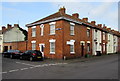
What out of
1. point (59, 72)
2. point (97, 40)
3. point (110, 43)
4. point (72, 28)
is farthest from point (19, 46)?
point (110, 43)

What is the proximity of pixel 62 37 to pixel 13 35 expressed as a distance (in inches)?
992

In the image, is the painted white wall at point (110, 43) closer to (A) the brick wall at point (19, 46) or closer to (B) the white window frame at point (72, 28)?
(B) the white window frame at point (72, 28)

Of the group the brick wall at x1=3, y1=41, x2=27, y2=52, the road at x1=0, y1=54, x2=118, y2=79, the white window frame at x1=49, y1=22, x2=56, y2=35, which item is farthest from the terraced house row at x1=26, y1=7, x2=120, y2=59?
the road at x1=0, y1=54, x2=118, y2=79

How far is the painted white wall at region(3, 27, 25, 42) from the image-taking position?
40.8 m

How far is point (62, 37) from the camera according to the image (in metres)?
20.8

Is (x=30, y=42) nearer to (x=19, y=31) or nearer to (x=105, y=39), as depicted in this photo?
(x=19, y=31)

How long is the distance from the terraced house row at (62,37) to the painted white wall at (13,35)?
1523 centimetres

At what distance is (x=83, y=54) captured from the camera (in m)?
25.4

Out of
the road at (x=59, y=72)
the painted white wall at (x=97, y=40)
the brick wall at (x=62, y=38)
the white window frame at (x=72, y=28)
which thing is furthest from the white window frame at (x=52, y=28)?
the painted white wall at (x=97, y=40)

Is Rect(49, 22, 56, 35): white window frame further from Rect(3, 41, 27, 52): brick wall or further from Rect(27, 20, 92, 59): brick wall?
Rect(3, 41, 27, 52): brick wall

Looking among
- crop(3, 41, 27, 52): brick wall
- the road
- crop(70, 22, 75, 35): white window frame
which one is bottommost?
the road

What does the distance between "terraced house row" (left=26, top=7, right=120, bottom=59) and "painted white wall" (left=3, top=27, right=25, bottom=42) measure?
15.2m

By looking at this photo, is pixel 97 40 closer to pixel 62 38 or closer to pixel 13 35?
pixel 62 38

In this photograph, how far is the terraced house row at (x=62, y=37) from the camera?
21219 mm
